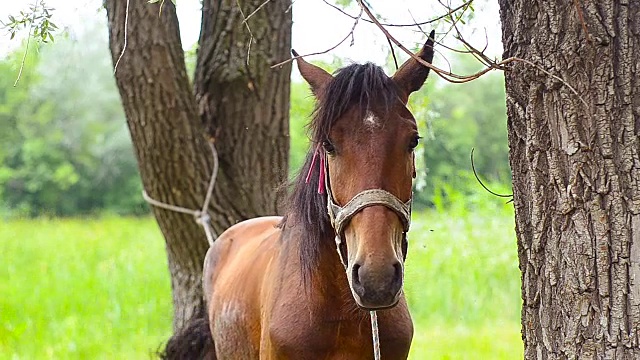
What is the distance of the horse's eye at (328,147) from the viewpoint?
244 cm

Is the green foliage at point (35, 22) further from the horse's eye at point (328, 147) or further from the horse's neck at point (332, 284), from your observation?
the horse's neck at point (332, 284)

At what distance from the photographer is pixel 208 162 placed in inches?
202

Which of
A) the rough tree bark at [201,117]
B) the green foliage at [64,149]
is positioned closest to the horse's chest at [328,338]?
the rough tree bark at [201,117]

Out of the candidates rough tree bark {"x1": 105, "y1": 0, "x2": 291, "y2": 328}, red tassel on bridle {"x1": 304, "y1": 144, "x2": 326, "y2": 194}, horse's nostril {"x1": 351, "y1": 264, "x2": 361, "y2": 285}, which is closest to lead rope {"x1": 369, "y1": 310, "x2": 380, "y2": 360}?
horse's nostril {"x1": 351, "y1": 264, "x2": 361, "y2": 285}

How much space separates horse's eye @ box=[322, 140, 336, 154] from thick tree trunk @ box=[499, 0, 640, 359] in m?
0.58

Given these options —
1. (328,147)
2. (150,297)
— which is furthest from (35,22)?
(150,297)

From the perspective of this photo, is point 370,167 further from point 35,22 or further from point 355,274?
point 35,22

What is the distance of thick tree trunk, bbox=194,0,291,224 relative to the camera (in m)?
5.11

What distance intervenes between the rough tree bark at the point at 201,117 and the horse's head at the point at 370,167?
2.44 m

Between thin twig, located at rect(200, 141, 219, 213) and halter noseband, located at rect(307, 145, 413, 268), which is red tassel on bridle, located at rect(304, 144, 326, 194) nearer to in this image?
halter noseband, located at rect(307, 145, 413, 268)

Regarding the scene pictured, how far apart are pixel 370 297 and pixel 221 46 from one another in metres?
3.35

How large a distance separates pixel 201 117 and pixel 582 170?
349 cm

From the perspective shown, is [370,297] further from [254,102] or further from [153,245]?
[153,245]

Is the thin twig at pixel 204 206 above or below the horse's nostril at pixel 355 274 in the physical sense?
above
